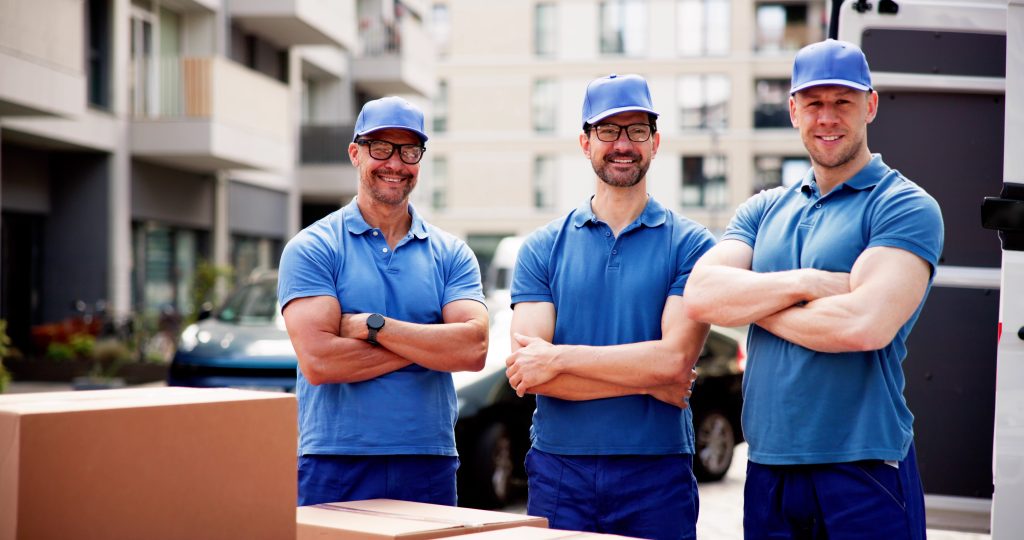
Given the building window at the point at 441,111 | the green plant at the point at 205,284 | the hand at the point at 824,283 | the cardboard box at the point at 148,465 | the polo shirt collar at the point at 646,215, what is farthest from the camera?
the building window at the point at 441,111

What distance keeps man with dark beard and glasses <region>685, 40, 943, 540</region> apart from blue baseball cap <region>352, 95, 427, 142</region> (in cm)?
123

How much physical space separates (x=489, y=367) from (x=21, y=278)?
41.2 ft

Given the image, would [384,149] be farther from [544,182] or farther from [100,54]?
[544,182]

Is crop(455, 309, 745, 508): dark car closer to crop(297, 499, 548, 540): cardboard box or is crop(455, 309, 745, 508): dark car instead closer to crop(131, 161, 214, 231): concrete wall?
crop(297, 499, 548, 540): cardboard box

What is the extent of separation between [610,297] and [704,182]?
46098mm

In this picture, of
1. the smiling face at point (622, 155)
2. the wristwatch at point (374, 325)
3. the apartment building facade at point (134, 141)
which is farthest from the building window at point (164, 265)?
the smiling face at point (622, 155)

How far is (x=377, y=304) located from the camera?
13.5ft

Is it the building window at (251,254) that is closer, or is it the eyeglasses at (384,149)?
the eyeglasses at (384,149)

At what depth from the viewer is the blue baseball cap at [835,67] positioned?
11.3 feet

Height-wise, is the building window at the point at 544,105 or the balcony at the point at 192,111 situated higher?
the building window at the point at 544,105

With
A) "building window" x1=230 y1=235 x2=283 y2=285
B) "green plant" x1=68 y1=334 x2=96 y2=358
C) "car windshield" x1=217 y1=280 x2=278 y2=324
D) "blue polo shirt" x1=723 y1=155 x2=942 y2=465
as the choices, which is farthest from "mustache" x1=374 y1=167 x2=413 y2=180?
"building window" x1=230 y1=235 x2=283 y2=285

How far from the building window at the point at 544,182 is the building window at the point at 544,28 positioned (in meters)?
4.98

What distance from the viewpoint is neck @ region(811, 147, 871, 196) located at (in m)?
3.55

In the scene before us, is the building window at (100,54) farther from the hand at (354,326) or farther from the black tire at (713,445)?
the hand at (354,326)
